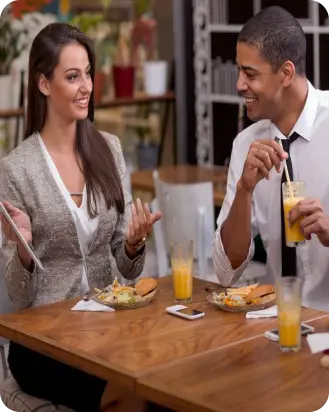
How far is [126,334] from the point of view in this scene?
8.48 ft

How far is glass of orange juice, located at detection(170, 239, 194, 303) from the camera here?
285cm

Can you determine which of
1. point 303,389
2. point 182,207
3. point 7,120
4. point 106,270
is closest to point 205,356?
point 303,389

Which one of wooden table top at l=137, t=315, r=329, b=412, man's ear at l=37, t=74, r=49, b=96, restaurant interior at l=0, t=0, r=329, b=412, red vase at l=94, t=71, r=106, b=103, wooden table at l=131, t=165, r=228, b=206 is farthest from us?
red vase at l=94, t=71, r=106, b=103

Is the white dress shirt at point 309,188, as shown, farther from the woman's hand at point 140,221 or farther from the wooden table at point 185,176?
the wooden table at point 185,176

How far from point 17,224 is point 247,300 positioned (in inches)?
32.4

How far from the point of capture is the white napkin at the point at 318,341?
7.81 feet

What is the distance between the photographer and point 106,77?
6.37 meters

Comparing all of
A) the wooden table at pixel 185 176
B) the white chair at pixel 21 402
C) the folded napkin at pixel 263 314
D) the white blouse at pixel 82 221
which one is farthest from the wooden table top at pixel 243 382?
the wooden table at pixel 185 176

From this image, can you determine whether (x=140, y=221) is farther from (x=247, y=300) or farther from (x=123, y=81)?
(x=123, y=81)

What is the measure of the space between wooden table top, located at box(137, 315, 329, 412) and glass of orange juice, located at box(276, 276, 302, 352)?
0.03m

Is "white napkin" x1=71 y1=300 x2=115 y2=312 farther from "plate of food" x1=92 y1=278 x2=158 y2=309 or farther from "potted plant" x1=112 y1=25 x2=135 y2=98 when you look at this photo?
"potted plant" x1=112 y1=25 x2=135 y2=98

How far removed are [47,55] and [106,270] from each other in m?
0.79

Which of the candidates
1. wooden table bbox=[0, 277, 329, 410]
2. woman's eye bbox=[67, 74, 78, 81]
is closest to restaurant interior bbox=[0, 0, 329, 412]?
wooden table bbox=[0, 277, 329, 410]

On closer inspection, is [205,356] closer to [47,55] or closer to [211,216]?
[47,55]
